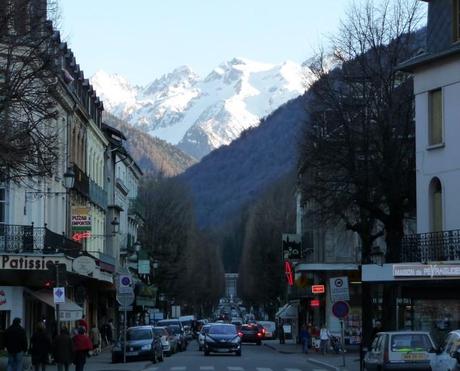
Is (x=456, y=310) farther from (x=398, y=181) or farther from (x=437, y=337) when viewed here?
(x=398, y=181)

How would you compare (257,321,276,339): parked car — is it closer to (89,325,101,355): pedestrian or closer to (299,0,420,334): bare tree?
(89,325,101,355): pedestrian

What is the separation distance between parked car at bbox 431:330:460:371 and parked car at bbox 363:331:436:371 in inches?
22.5

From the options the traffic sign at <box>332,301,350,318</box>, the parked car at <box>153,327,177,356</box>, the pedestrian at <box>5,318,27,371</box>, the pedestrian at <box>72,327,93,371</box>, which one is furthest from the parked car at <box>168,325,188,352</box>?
the pedestrian at <box>5,318,27,371</box>

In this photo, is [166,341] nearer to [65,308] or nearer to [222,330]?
[222,330]

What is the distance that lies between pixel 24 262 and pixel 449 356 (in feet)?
71.5

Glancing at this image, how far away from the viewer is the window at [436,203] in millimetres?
38750

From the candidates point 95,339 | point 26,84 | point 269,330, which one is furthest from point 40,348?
point 269,330

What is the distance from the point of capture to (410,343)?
27.8 meters

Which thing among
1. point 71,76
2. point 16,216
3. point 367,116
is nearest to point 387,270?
point 367,116

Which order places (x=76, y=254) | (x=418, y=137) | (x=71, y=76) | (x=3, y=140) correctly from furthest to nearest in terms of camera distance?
(x=71, y=76) → (x=76, y=254) → (x=418, y=137) → (x=3, y=140)

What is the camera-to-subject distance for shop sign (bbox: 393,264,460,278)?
34.0 m

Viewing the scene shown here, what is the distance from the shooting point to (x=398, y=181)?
43.9 metres

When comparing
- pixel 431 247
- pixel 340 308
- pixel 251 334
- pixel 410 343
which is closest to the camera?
pixel 410 343

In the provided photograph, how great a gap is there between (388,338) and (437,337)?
952cm
